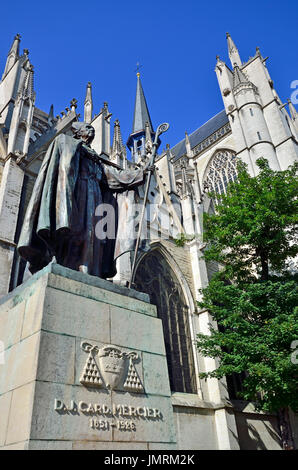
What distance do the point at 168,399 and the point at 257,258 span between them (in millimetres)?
10809

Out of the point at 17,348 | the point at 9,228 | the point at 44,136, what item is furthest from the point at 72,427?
the point at 44,136

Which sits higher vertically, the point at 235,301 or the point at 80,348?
the point at 235,301

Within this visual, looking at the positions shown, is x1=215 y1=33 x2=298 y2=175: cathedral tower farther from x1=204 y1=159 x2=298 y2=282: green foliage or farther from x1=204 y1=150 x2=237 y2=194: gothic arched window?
x1=204 y1=159 x2=298 y2=282: green foliage

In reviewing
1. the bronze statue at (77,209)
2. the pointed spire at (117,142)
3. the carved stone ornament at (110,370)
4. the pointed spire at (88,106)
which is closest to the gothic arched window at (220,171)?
the pointed spire at (117,142)

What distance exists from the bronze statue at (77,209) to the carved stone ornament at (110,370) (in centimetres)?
90

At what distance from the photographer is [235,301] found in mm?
11727

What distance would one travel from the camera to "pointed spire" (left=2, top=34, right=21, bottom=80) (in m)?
18.4

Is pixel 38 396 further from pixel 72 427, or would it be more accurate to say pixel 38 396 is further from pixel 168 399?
pixel 168 399

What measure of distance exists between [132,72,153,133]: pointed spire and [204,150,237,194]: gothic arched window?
13136 millimetres

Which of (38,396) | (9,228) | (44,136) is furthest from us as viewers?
(44,136)

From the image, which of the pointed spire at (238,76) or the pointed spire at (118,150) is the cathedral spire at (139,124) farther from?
the pointed spire at (118,150)

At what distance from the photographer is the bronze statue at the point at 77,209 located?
356 centimetres

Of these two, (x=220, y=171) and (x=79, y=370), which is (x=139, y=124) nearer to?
(x=220, y=171)

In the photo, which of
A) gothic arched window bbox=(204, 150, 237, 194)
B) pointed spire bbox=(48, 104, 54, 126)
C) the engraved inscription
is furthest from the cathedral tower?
the engraved inscription
